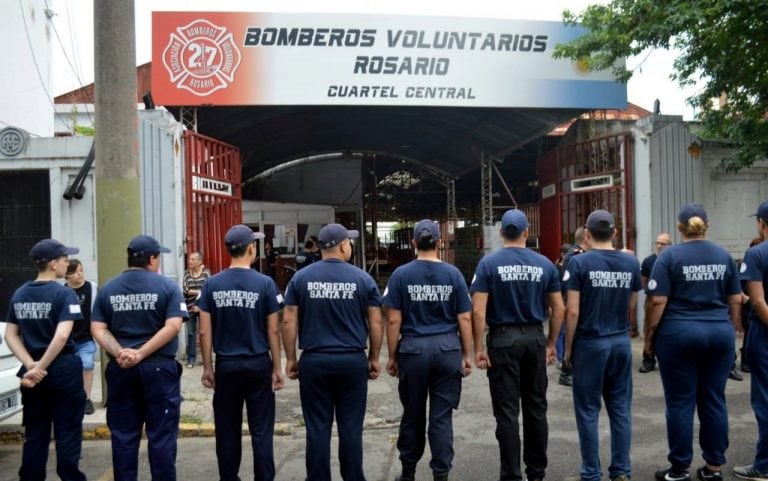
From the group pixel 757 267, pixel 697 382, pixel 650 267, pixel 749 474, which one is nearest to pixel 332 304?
pixel 697 382

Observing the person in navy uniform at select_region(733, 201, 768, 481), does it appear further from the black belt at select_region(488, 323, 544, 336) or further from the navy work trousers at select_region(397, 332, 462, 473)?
the navy work trousers at select_region(397, 332, 462, 473)

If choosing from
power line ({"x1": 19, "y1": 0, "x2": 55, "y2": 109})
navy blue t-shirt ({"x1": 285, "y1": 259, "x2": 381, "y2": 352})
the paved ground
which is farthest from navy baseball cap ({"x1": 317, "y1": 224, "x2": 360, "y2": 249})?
power line ({"x1": 19, "y1": 0, "x2": 55, "y2": 109})

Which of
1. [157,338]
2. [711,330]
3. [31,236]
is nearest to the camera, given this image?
[157,338]

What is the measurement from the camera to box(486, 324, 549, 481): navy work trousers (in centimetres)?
456

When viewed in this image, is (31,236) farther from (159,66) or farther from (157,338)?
(157,338)

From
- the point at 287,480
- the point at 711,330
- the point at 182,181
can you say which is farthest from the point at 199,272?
the point at 711,330

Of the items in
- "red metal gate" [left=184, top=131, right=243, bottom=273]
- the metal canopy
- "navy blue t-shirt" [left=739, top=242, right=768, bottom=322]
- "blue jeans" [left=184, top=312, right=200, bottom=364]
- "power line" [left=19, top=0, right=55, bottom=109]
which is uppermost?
"power line" [left=19, top=0, right=55, bottom=109]

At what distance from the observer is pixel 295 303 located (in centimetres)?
455

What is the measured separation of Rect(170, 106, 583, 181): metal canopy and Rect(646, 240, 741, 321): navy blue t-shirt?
672 cm

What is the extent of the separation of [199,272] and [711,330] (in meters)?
6.48

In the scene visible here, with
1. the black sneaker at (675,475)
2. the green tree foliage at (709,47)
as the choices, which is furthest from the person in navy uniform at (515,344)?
the green tree foliage at (709,47)

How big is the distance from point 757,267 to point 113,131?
5.98 metres

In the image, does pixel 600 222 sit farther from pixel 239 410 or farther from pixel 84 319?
pixel 84 319

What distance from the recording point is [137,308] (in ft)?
14.4
